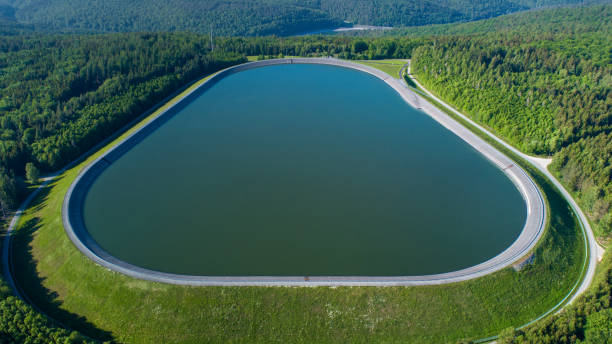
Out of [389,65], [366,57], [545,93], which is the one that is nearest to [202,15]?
[366,57]

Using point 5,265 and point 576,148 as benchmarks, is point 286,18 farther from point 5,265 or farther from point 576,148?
point 5,265

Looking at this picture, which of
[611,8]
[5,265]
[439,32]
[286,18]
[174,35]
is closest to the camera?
[5,265]

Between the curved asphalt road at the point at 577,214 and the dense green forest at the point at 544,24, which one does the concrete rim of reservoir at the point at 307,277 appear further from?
the dense green forest at the point at 544,24

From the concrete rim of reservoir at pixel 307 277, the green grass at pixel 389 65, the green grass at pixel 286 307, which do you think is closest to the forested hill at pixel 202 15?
the green grass at pixel 389 65

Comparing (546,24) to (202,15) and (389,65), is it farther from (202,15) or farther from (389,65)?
(202,15)

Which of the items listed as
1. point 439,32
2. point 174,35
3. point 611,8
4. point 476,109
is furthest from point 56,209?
point 611,8

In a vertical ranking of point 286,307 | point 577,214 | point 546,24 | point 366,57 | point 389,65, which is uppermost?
point 546,24

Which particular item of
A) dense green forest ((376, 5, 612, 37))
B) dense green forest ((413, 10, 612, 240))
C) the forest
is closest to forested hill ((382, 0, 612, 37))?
dense green forest ((376, 5, 612, 37))
